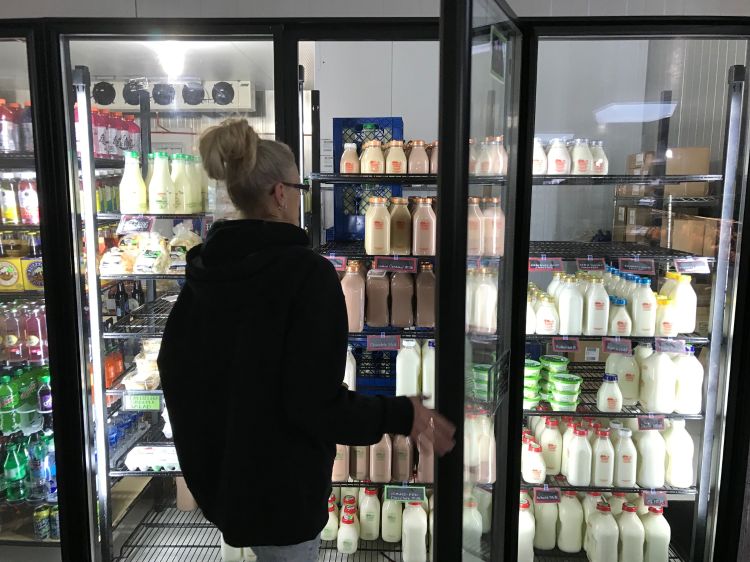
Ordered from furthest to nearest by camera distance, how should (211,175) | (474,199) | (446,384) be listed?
(474,199)
(211,175)
(446,384)

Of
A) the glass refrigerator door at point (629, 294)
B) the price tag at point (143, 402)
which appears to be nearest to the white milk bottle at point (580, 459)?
the glass refrigerator door at point (629, 294)

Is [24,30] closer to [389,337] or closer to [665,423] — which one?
[389,337]

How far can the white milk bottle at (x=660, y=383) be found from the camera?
276 cm

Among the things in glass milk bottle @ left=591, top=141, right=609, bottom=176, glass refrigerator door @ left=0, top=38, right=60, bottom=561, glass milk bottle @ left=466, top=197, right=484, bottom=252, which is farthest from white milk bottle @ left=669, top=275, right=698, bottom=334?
glass refrigerator door @ left=0, top=38, right=60, bottom=561

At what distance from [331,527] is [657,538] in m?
1.49

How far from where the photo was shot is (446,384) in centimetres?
129

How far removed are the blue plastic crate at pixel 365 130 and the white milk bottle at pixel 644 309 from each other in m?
1.25

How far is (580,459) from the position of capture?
279cm

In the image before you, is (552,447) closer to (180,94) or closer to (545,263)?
(545,263)

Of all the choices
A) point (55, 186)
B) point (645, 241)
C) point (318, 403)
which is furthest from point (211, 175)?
point (645, 241)

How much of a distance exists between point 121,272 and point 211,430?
1444 millimetres

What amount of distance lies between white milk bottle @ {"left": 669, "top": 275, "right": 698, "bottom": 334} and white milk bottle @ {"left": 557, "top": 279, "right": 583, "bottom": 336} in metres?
0.42

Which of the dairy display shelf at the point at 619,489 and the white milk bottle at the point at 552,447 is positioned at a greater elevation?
the white milk bottle at the point at 552,447

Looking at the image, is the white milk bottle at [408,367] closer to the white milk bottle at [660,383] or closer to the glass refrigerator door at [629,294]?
the glass refrigerator door at [629,294]
